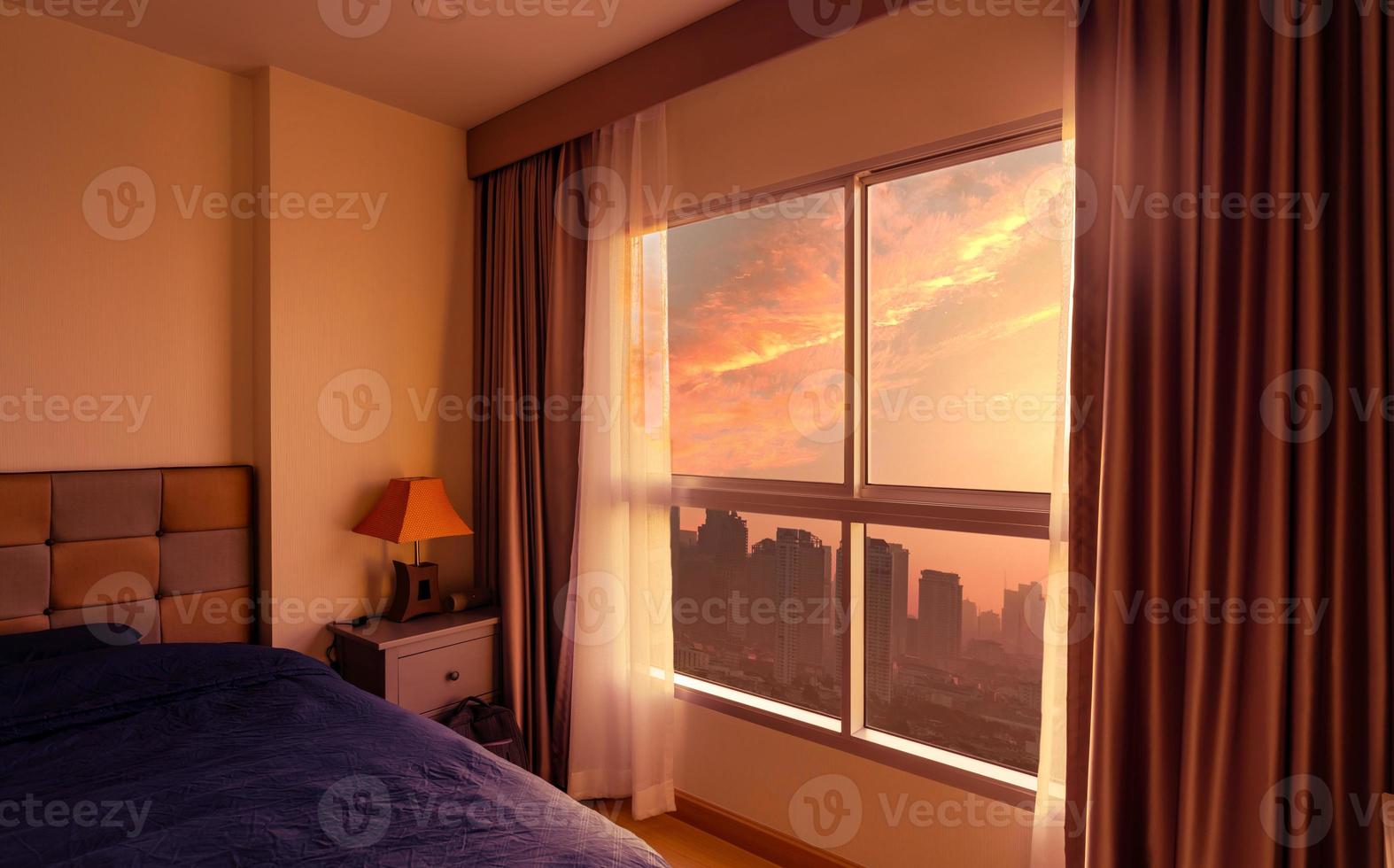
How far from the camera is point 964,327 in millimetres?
2283

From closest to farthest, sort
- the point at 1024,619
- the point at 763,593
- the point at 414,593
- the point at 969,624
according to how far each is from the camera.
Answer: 1. the point at 1024,619
2. the point at 969,624
3. the point at 763,593
4. the point at 414,593

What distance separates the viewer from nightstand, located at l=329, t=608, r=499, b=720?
8.92 feet

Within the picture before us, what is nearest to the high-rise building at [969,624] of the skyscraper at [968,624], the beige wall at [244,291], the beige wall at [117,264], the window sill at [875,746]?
the skyscraper at [968,624]

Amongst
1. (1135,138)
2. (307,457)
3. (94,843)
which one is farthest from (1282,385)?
(307,457)

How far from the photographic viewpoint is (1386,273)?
144 centimetres

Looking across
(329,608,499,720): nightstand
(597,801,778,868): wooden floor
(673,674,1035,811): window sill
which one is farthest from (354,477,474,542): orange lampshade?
(597,801,778,868): wooden floor

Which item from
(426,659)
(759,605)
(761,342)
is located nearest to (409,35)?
(761,342)

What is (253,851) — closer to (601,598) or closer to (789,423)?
(601,598)

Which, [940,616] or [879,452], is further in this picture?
[879,452]

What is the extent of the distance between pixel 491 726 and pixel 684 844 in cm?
83

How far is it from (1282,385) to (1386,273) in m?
0.26

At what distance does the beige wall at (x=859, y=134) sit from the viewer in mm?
2045

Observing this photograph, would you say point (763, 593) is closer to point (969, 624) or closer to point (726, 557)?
point (726, 557)

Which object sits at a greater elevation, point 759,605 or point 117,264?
point 117,264
